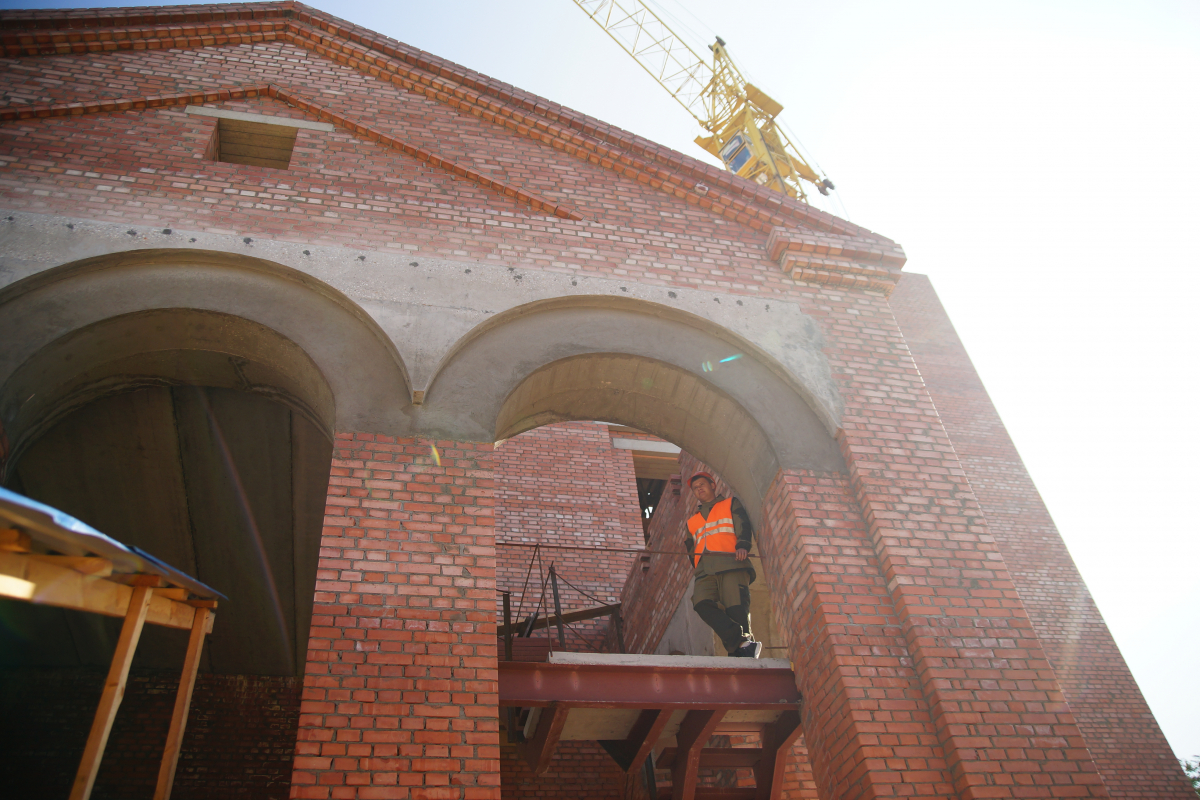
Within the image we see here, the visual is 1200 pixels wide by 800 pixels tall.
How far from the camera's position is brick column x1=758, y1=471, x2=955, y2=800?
4.83 meters

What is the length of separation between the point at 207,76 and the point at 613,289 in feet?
15.5

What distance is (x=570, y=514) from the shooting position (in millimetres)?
12656

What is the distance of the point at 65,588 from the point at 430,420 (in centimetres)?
277

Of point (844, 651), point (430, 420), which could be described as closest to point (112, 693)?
point (430, 420)

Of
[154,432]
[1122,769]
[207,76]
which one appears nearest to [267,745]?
[154,432]

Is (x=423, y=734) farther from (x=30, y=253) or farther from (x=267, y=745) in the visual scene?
(x=267, y=745)

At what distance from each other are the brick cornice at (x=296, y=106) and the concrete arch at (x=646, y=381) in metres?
1.40

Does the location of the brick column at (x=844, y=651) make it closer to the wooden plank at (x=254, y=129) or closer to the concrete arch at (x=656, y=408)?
the concrete arch at (x=656, y=408)

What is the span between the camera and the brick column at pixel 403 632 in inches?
168

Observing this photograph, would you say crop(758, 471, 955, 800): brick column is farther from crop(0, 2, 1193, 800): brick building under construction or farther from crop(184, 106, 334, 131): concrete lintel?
crop(184, 106, 334, 131): concrete lintel

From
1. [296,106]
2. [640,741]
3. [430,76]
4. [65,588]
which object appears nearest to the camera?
[65,588]

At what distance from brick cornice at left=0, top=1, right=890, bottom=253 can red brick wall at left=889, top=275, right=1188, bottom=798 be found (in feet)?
32.3

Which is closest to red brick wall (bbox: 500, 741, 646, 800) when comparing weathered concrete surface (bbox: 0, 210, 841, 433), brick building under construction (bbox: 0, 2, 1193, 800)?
brick building under construction (bbox: 0, 2, 1193, 800)

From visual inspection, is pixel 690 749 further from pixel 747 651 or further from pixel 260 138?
pixel 260 138
